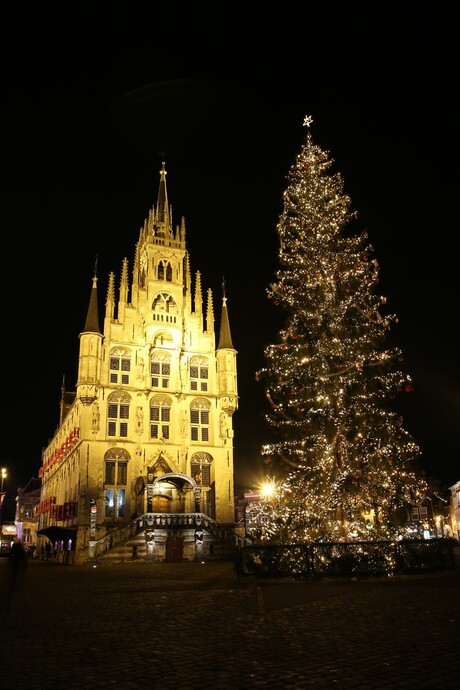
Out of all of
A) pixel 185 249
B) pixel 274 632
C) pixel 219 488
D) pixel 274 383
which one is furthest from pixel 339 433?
pixel 185 249

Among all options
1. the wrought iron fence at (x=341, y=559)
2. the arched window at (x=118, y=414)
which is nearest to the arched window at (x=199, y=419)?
the arched window at (x=118, y=414)

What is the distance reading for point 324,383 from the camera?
70.9 ft

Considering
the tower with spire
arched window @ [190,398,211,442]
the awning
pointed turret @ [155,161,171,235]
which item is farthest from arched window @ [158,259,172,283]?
the awning

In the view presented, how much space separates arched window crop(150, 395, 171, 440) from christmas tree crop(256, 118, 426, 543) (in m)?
24.3

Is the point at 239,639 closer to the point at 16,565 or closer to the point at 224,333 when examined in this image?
the point at 16,565

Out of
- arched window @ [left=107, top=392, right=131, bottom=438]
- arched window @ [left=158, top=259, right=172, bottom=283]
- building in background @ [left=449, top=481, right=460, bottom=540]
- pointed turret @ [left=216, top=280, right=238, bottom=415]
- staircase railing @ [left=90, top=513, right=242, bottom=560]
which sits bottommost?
staircase railing @ [left=90, top=513, right=242, bottom=560]

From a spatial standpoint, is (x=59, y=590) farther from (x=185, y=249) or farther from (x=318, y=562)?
(x=185, y=249)

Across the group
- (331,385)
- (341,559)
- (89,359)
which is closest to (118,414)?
(89,359)

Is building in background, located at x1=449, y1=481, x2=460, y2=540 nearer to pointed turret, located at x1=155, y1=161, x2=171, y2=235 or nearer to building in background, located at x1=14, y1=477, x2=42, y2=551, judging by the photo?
pointed turret, located at x1=155, y1=161, x2=171, y2=235

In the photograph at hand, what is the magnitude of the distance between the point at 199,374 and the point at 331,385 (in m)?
29.2

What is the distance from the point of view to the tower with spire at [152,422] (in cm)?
4112

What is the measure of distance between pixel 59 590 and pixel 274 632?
11868 mm

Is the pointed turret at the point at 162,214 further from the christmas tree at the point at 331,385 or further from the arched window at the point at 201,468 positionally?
the christmas tree at the point at 331,385

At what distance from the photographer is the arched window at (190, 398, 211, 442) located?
48.4 m
